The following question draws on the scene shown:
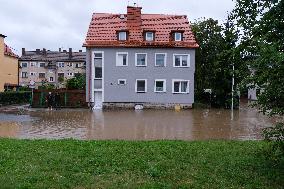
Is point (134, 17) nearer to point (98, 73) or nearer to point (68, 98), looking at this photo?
point (98, 73)

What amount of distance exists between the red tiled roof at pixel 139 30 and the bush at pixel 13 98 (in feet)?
36.9

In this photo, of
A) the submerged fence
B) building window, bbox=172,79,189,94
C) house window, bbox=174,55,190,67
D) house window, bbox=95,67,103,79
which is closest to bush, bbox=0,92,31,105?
the submerged fence

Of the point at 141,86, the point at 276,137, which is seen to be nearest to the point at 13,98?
the point at 141,86

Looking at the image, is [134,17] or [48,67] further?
[48,67]

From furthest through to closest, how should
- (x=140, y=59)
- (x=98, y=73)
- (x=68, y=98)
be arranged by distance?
(x=68, y=98)
(x=140, y=59)
(x=98, y=73)

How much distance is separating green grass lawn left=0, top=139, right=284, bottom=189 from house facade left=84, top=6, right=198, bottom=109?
1090 inches

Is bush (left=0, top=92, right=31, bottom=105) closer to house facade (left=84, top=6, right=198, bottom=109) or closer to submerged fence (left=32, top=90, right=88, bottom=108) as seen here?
submerged fence (left=32, top=90, right=88, bottom=108)

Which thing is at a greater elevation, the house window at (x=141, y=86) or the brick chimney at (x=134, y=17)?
the brick chimney at (x=134, y=17)

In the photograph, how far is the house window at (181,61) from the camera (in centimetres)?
4088

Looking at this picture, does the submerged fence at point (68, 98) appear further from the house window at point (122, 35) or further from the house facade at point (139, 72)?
the house window at point (122, 35)

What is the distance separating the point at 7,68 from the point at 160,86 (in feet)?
89.9

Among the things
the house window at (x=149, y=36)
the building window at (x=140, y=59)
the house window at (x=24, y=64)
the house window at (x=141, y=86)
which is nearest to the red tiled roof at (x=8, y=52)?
the house window at (x=149, y=36)

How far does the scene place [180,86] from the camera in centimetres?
4081

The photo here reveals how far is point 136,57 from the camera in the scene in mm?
40656
